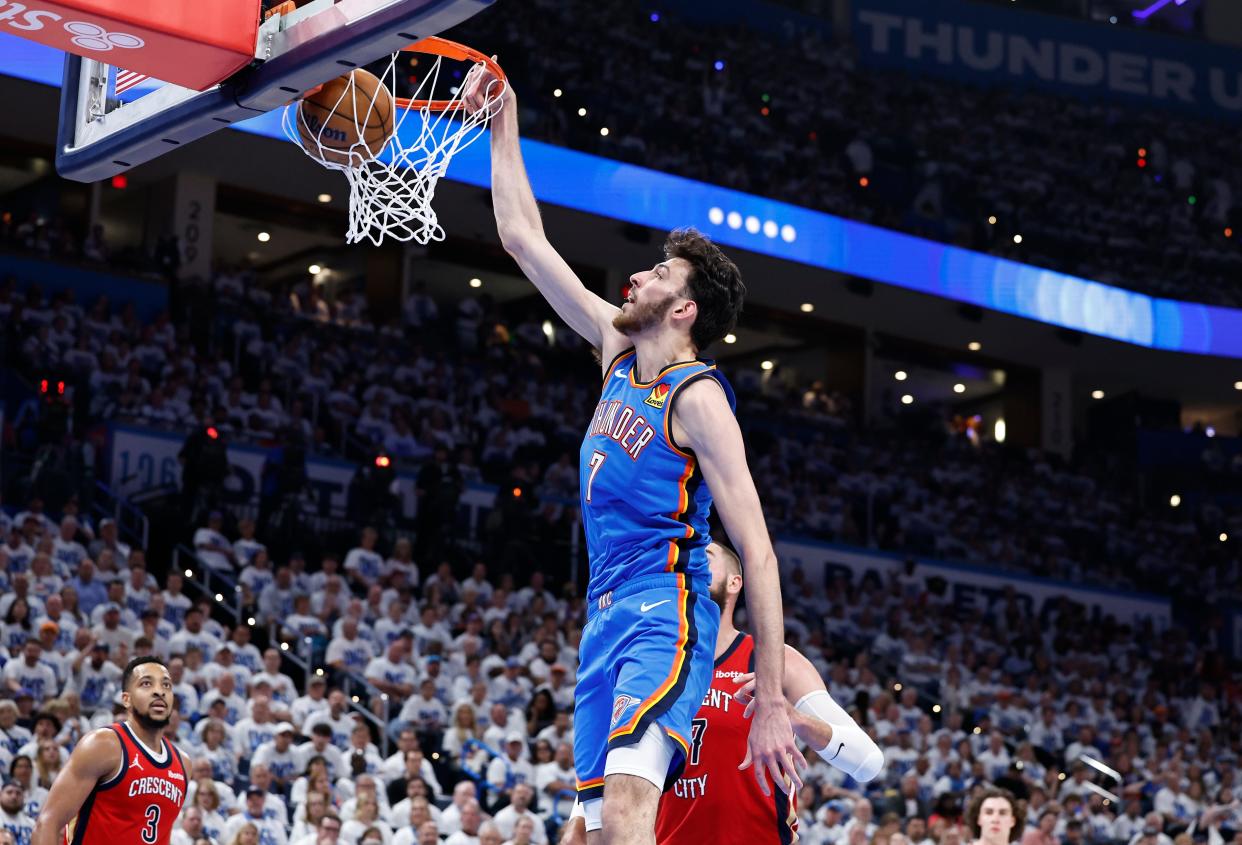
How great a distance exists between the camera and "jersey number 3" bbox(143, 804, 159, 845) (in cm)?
692

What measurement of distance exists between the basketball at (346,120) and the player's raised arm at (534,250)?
0.82m

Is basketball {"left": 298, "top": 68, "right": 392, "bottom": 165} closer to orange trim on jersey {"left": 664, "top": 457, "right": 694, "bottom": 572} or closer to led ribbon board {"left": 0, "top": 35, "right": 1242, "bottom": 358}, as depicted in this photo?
orange trim on jersey {"left": 664, "top": 457, "right": 694, "bottom": 572}

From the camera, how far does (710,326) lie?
15.0ft

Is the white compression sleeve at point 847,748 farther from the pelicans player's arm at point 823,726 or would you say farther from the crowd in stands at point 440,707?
the crowd in stands at point 440,707

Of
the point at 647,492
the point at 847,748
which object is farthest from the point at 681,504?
the point at 847,748

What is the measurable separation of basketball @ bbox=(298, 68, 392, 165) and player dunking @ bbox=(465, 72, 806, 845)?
58.0 inches

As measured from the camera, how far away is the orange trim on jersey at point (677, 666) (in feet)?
13.4

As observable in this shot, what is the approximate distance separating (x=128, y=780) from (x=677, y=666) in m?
3.64

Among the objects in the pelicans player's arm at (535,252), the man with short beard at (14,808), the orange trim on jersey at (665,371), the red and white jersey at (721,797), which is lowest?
the man with short beard at (14,808)

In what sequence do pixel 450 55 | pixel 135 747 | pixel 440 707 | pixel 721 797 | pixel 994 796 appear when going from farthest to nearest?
pixel 440 707 → pixel 994 796 → pixel 135 747 → pixel 450 55 → pixel 721 797

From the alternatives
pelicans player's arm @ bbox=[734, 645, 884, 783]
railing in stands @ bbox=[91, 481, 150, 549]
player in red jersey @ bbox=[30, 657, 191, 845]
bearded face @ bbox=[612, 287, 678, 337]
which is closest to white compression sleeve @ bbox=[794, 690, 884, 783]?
pelicans player's arm @ bbox=[734, 645, 884, 783]

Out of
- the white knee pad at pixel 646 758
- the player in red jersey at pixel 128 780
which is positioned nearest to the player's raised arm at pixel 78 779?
the player in red jersey at pixel 128 780

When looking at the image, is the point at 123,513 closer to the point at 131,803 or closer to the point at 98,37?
the point at 131,803

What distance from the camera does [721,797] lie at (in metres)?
5.19
